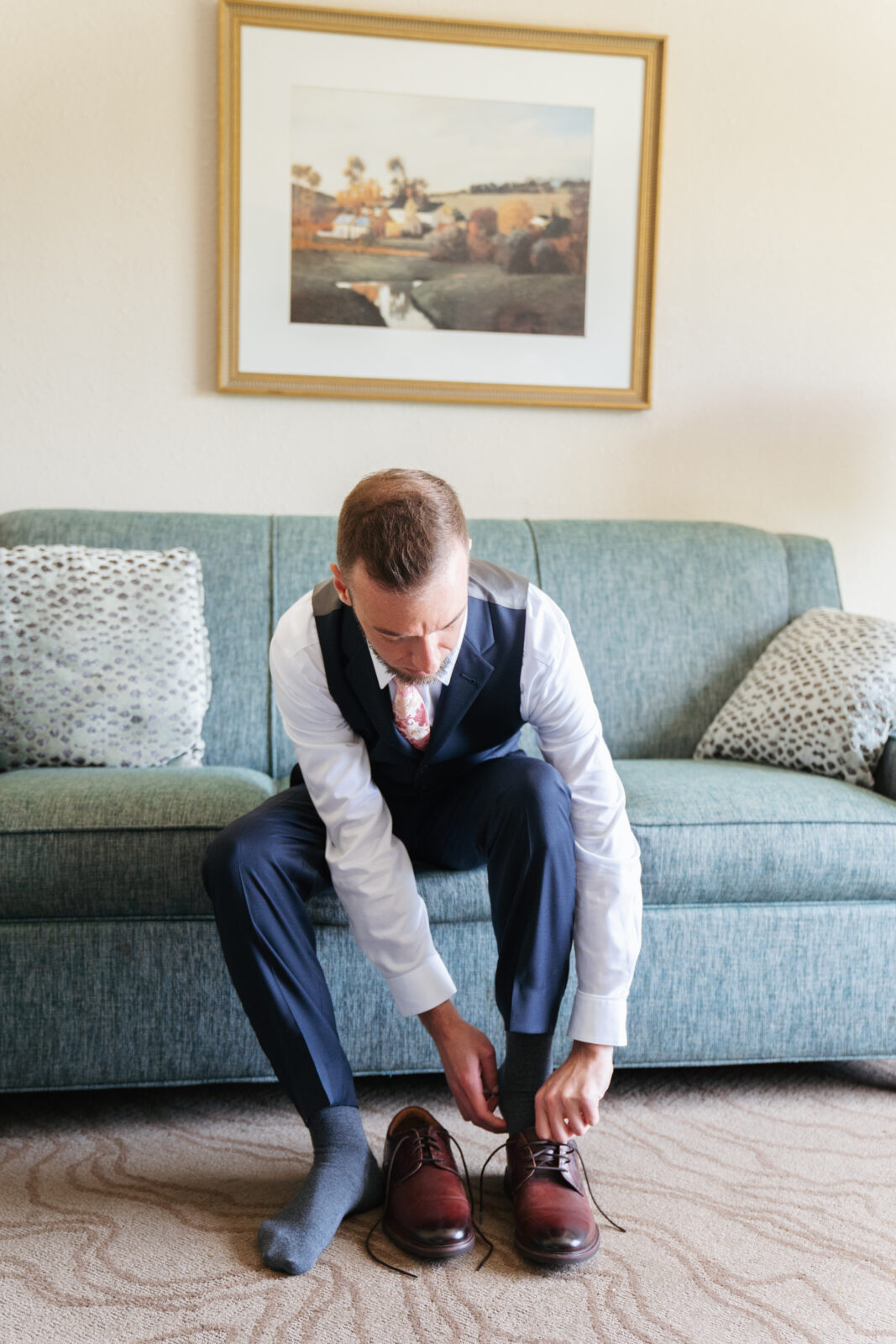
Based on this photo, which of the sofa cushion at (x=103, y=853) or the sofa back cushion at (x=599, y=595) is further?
the sofa back cushion at (x=599, y=595)

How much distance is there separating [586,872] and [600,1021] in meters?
0.17

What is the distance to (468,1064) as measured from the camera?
1.35 meters

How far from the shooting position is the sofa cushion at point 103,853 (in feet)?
5.09

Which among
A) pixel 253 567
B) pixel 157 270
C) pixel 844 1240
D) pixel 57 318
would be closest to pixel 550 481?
pixel 253 567

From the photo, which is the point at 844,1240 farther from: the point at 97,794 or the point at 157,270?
the point at 157,270

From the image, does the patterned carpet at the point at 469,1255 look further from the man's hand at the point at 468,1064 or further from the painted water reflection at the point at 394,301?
the painted water reflection at the point at 394,301

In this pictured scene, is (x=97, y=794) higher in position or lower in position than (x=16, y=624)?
lower

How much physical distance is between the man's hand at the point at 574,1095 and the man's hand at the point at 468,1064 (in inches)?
3.0

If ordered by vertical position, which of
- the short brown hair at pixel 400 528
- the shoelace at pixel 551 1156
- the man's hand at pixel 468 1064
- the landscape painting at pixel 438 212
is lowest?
the shoelace at pixel 551 1156

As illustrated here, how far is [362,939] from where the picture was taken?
143 cm

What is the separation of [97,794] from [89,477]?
1.09 metres

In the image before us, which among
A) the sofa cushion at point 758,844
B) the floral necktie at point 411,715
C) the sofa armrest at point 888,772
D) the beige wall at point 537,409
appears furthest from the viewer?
the beige wall at point 537,409

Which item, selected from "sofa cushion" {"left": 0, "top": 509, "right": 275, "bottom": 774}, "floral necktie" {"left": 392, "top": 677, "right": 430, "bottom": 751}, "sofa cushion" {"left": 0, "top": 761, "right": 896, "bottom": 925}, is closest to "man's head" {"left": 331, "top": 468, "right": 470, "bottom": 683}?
"floral necktie" {"left": 392, "top": 677, "right": 430, "bottom": 751}

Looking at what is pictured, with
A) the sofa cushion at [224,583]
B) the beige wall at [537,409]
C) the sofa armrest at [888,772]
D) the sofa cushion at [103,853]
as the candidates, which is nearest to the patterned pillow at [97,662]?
the sofa cushion at [224,583]
